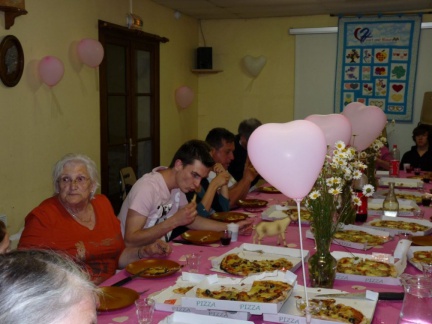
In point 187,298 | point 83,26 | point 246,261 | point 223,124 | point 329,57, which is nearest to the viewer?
point 187,298

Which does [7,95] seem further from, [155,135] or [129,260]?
[155,135]

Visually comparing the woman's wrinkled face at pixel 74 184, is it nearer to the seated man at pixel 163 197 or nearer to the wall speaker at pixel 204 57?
the seated man at pixel 163 197

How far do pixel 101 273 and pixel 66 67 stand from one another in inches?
99.1

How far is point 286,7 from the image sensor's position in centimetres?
630

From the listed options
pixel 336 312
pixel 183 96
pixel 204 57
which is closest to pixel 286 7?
pixel 204 57

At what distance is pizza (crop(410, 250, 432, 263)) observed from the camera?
232cm

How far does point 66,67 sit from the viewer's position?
15.0 feet

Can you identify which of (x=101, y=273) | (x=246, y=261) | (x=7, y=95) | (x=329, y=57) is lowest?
(x=101, y=273)

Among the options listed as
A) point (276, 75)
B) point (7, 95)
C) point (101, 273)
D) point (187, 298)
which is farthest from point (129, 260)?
point (276, 75)

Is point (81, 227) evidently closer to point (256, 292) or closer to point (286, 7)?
point (256, 292)

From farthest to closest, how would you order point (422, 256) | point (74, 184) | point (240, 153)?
point (240, 153)
point (74, 184)
point (422, 256)

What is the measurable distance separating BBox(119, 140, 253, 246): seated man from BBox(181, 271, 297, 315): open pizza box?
0.75 m

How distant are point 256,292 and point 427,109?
17.5 ft

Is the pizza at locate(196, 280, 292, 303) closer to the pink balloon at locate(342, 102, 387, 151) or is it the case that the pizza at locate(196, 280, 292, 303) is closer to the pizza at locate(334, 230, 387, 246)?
the pizza at locate(334, 230, 387, 246)
